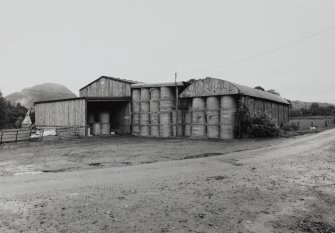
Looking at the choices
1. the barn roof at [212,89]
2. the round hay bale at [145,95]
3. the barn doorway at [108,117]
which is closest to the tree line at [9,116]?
the barn doorway at [108,117]

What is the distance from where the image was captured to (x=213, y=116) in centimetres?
2506

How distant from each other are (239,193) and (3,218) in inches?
208

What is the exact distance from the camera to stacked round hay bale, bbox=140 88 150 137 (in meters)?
28.9

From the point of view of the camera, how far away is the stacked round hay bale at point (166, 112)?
1078 inches

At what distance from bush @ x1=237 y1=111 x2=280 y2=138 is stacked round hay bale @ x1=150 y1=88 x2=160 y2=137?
818 centimetres

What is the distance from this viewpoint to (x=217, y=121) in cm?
2488

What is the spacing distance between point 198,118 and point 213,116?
5.45 feet

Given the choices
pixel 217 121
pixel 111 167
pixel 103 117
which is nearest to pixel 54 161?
pixel 111 167

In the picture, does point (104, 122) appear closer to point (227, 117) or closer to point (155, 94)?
point (155, 94)

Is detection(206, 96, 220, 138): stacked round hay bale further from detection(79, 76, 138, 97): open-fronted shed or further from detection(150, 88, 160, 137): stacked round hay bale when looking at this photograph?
detection(79, 76, 138, 97): open-fronted shed

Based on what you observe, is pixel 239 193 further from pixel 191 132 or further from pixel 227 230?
pixel 191 132

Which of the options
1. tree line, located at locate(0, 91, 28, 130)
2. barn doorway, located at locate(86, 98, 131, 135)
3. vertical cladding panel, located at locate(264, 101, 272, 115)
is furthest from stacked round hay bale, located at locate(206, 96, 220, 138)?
tree line, located at locate(0, 91, 28, 130)

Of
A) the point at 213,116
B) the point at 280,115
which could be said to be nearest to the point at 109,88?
the point at 213,116

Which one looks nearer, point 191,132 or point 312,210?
point 312,210
